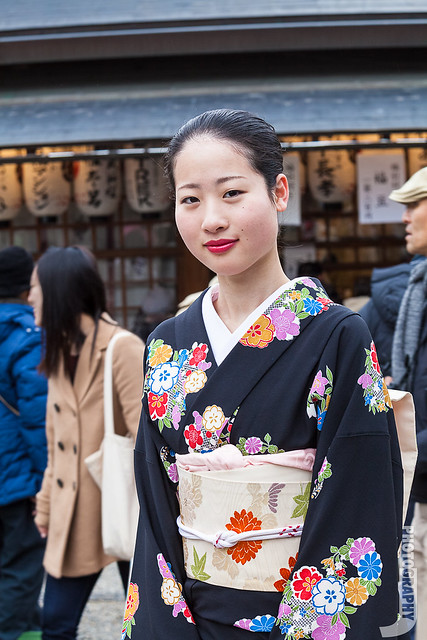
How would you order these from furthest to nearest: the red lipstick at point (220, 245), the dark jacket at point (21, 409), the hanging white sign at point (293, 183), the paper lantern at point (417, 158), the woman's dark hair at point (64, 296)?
the paper lantern at point (417, 158), the hanging white sign at point (293, 183), the dark jacket at point (21, 409), the woman's dark hair at point (64, 296), the red lipstick at point (220, 245)

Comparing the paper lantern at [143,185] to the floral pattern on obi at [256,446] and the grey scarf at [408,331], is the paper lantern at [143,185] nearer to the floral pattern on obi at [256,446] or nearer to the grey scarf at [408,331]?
the grey scarf at [408,331]

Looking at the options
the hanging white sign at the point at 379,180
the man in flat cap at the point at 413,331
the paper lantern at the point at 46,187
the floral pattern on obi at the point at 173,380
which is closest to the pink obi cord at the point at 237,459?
the floral pattern on obi at the point at 173,380

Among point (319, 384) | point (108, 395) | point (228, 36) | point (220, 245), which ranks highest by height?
point (228, 36)

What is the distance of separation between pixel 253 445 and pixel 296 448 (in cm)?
10

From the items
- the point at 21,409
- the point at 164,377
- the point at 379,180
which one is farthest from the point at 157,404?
the point at 379,180

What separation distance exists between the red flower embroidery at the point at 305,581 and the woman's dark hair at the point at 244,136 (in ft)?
3.06

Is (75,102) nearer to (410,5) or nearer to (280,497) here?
(410,5)

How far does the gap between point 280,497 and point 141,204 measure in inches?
301

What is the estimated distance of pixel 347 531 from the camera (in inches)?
68.1

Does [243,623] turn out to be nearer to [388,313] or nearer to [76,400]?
[76,400]

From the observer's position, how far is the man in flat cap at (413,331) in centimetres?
316

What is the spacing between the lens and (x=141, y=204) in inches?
360

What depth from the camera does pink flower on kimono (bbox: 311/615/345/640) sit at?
5.63ft

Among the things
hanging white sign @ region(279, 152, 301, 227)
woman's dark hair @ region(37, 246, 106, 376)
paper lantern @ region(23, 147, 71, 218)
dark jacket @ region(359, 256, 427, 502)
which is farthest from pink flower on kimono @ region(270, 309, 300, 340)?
paper lantern @ region(23, 147, 71, 218)
